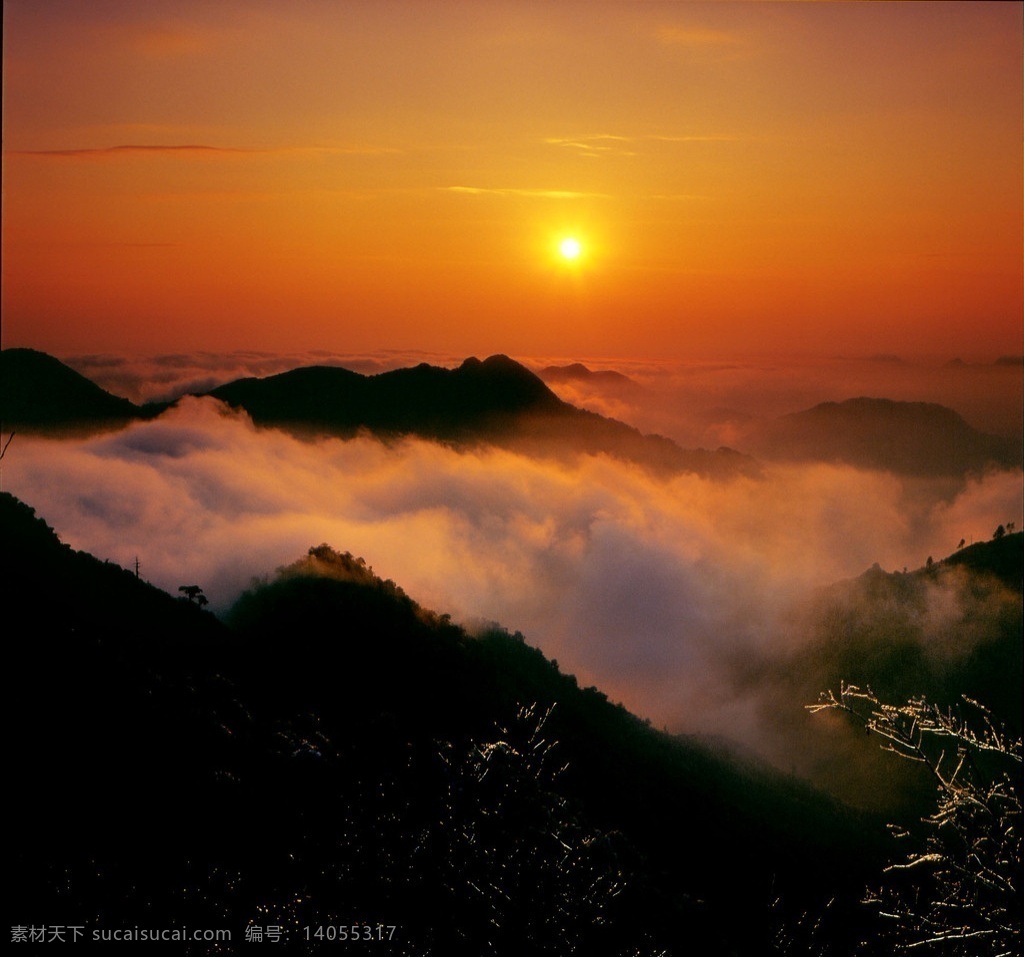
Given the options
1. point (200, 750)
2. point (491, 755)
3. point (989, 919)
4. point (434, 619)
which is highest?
point (989, 919)

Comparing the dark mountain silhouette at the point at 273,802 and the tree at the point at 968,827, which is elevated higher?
the tree at the point at 968,827

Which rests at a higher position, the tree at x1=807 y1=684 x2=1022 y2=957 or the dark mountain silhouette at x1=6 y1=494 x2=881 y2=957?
the tree at x1=807 y1=684 x2=1022 y2=957

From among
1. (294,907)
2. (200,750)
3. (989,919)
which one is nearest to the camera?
(989,919)

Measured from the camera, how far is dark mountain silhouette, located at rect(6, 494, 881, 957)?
20.7 m

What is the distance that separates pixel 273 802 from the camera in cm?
2733

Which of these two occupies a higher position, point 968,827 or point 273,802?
point 968,827

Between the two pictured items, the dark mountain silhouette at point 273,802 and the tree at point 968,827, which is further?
the dark mountain silhouette at point 273,802

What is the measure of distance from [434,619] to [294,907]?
239ft

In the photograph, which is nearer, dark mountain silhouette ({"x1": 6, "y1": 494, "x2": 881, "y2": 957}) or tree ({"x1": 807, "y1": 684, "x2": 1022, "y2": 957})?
tree ({"x1": 807, "y1": 684, "x2": 1022, "y2": 957})

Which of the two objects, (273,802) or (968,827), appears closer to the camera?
(968,827)

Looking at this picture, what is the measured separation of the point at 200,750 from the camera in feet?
103

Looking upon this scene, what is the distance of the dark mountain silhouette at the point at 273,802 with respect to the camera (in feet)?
67.8

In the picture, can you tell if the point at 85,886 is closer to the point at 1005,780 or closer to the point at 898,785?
the point at 1005,780

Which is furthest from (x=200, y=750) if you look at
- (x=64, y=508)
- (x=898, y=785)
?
(x=898, y=785)
